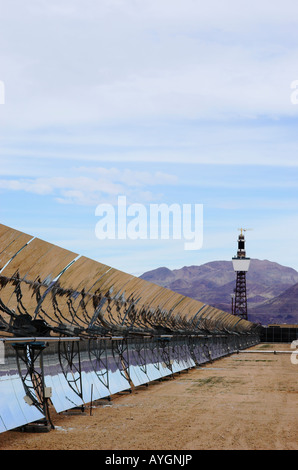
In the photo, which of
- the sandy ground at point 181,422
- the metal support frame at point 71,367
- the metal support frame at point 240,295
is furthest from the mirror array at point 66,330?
the metal support frame at point 240,295

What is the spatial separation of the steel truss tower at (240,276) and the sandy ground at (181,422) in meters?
126

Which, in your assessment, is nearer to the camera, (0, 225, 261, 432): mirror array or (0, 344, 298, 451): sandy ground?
(0, 344, 298, 451): sandy ground

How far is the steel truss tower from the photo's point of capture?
153625 mm

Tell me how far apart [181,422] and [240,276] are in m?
141

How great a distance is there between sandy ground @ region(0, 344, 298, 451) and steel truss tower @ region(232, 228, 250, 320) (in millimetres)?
125664

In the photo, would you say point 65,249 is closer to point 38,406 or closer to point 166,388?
point 38,406

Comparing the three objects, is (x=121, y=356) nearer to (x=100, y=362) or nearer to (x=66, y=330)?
(x=100, y=362)

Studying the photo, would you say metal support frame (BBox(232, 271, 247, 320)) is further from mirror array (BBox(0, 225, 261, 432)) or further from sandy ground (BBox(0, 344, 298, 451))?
sandy ground (BBox(0, 344, 298, 451))

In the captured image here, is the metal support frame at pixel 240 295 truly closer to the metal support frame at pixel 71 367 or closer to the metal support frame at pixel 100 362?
the metal support frame at pixel 100 362

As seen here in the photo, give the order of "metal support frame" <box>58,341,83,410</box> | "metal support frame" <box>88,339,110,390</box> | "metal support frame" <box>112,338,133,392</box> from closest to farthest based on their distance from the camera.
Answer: "metal support frame" <box>58,341,83,410</box>, "metal support frame" <box>88,339,110,390</box>, "metal support frame" <box>112,338,133,392</box>

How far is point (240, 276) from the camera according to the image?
158 meters

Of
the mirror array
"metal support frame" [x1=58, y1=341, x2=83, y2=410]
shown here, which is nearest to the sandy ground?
the mirror array

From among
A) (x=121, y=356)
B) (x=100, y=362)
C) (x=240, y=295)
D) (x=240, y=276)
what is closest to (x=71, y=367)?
(x=100, y=362)
